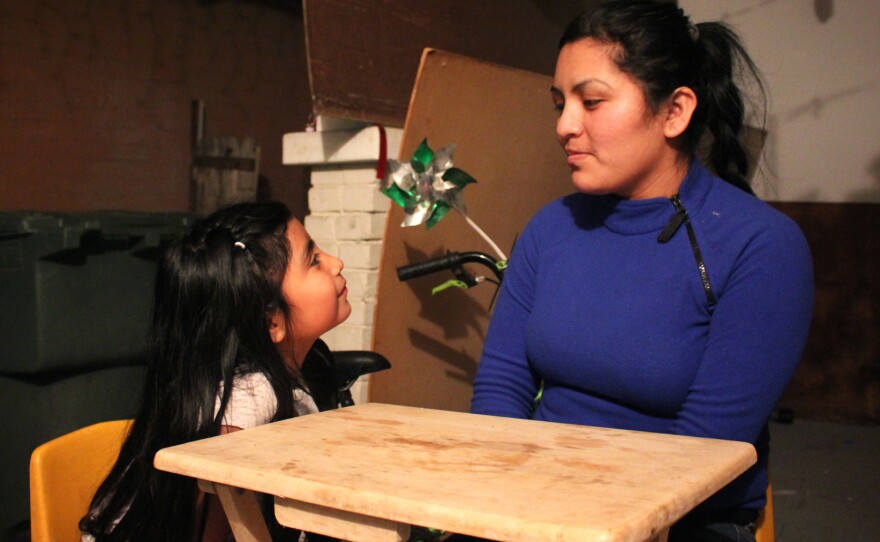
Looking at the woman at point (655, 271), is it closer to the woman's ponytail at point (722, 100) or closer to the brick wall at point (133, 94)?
the woman's ponytail at point (722, 100)

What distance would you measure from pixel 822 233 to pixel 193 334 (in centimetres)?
315

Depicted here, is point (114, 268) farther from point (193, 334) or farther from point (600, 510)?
point (600, 510)

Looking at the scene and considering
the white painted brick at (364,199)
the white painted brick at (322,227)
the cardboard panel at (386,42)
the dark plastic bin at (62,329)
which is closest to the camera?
the dark plastic bin at (62,329)

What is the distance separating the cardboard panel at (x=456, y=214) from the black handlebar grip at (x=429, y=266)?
0.46 feet

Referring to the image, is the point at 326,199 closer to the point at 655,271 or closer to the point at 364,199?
the point at 364,199

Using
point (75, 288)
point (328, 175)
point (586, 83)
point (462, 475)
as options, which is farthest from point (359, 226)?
point (462, 475)

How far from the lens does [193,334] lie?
146cm

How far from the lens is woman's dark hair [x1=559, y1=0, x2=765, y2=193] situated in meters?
1.41

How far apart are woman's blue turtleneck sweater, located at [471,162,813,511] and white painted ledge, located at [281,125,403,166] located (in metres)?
1.23

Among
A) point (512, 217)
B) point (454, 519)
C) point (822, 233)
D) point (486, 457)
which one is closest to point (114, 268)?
point (512, 217)

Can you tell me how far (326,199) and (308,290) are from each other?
129 centimetres

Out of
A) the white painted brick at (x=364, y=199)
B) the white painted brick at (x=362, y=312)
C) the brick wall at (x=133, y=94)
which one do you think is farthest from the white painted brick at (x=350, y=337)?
the brick wall at (x=133, y=94)

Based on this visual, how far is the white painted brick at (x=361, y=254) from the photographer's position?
8.95 ft

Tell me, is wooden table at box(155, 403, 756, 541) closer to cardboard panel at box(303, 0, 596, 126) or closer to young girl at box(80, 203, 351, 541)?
young girl at box(80, 203, 351, 541)
